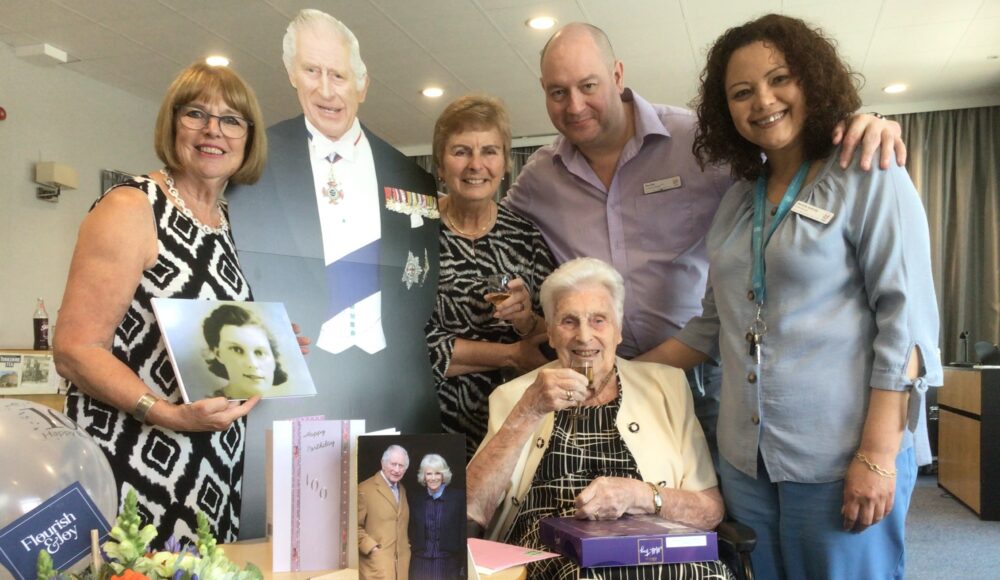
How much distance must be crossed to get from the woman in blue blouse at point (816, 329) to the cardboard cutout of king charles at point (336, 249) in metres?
0.90

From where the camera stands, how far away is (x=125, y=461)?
72.7 inches

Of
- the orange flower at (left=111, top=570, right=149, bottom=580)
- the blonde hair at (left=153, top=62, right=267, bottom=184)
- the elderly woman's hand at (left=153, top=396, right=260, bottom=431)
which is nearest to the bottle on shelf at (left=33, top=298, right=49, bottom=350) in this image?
the blonde hair at (left=153, top=62, right=267, bottom=184)

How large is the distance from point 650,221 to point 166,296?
157 centimetres

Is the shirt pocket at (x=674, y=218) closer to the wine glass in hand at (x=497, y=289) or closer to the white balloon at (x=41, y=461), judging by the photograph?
the wine glass in hand at (x=497, y=289)

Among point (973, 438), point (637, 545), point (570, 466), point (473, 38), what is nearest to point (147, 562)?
point (637, 545)

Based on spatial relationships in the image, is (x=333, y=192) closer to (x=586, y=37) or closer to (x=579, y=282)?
(x=579, y=282)

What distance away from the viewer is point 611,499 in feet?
6.56

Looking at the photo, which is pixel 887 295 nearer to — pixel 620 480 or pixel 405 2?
pixel 620 480

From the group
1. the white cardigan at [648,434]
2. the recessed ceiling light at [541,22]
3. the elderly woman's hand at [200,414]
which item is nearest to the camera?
the elderly woman's hand at [200,414]

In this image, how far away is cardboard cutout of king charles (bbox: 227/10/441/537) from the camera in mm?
2004

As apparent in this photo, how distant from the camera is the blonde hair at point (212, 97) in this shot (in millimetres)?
1917

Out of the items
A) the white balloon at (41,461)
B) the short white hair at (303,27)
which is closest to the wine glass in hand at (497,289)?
the short white hair at (303,27)

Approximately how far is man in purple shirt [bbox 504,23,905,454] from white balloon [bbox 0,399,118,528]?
5.85 ft

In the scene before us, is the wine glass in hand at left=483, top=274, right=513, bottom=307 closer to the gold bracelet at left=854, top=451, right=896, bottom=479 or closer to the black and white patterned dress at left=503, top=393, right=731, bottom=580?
the black and white patterned dress at left=503, top=393, right=731, bottom=580
